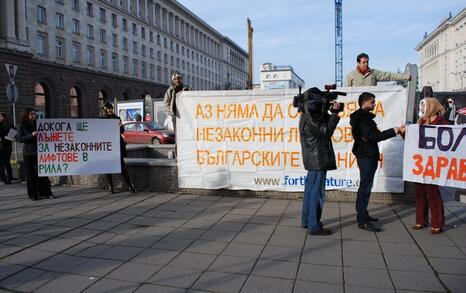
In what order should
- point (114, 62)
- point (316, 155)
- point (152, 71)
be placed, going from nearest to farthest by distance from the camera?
point (316, 155)
point (114, 62)
point (152, 71)

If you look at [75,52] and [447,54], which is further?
[447,54]

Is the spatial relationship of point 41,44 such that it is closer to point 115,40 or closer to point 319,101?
point 115,40

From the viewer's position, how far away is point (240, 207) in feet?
22.2

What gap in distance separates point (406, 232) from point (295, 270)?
201cm

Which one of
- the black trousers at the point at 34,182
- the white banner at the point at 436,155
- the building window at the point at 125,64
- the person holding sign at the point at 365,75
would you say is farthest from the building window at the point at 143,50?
the white banner at the point at 436,155

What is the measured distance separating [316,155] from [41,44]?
47075 mm

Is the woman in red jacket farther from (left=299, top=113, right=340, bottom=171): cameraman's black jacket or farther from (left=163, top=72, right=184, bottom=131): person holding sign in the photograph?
(left=163, top=72, right=184, bottom=131): person holding sign

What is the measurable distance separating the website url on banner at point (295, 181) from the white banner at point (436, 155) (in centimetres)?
141

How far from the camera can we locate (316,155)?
17.0 ft

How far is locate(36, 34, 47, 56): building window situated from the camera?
147ft

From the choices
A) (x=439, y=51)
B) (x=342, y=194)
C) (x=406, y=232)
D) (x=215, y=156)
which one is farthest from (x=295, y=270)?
(x=439, y=51)

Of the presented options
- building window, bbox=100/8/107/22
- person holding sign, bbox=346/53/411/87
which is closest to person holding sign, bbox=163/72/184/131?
person holding sign, bbox=346/53/411/87

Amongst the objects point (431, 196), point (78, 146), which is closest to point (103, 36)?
point (78, 146)

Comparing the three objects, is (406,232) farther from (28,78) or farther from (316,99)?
(28,78)
